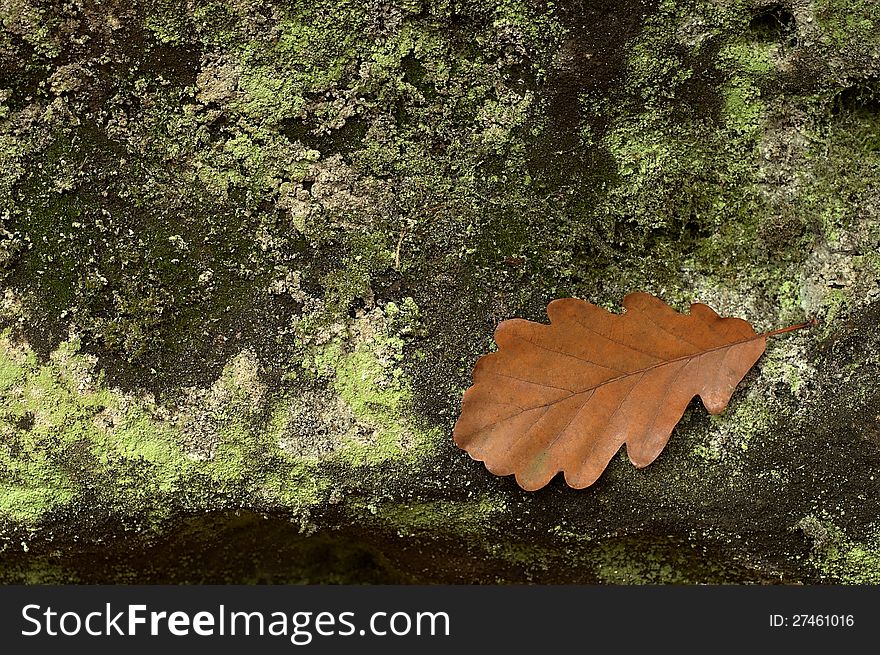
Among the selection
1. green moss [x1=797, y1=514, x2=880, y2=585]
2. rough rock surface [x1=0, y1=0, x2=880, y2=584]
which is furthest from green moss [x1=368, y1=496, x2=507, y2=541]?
green moss [x1=797, y1=514, x2=880, y2=585]

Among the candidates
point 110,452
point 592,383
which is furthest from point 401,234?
point 110,452

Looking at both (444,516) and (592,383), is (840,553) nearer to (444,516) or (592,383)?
(592,383)

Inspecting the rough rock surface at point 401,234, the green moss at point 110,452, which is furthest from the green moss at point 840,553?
the green moss at point 110,452

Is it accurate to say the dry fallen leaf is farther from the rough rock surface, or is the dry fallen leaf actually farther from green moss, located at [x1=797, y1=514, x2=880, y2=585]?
green moss, located at [x1=797, y1=514, x2=880, y2=585]

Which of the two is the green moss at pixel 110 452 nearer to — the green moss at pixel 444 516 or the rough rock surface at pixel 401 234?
the rough rock surface at pixel 401 234

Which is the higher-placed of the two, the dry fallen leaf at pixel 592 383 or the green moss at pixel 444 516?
the dry fallen leaf at pixel 592 383

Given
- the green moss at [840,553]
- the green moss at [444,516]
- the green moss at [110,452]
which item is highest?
the green moss at [110,452]

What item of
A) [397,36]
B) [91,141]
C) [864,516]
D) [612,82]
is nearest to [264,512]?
[91,141]
